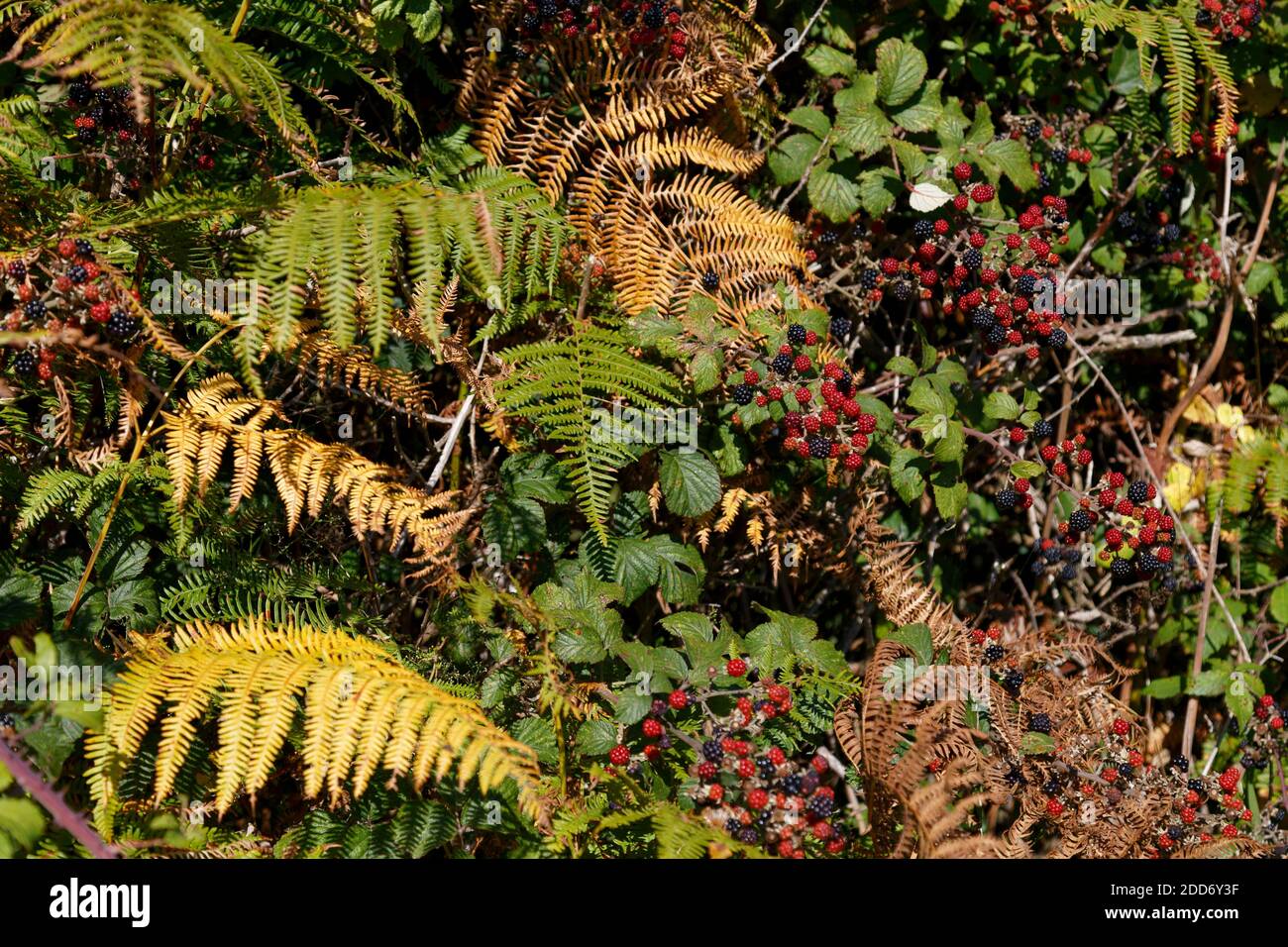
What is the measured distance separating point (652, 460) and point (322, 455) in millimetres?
931

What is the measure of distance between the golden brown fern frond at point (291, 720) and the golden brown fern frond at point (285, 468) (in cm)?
36

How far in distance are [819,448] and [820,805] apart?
929 mm

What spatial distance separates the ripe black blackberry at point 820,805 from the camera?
249 cm

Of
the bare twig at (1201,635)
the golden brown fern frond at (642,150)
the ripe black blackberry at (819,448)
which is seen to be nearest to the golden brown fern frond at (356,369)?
the golden brown fern frond at (642,150)

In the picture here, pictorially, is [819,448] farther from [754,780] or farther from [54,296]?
[54,296]

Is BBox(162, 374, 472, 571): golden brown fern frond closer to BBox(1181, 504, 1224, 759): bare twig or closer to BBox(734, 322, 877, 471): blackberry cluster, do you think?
BBox(734, 322, 877, 471): blackberry cluster

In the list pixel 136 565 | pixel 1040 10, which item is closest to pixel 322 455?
pixel 136 565

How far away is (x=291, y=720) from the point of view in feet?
8.17

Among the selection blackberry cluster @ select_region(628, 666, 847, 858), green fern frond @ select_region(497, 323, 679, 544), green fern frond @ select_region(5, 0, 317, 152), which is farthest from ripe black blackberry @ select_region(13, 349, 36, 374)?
blackberry cluster @ select_region(628, 666, 847, 858)

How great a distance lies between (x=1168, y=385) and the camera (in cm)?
415

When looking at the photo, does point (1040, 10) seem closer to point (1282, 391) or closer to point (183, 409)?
point (1282, 391)

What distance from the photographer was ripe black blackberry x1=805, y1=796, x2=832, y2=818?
249 centimetres

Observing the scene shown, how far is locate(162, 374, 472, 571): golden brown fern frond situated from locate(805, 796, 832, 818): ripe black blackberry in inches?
43.4

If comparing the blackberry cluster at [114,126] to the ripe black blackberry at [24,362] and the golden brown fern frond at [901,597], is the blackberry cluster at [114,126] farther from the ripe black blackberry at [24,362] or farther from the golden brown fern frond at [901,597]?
the golden brown fern frond at [901,597]
